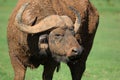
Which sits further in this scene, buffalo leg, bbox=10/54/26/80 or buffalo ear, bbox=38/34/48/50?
buffalo leg, bbox=10/54/26/80

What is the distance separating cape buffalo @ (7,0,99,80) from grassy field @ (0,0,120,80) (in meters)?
3.43

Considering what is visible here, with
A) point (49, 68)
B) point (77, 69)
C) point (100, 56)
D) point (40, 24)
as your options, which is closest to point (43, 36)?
point (40, 24)

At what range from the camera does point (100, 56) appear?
2362 centimetres

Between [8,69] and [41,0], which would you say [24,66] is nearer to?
[41,0]

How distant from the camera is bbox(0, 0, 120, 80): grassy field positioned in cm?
1653

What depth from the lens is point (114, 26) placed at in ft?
128

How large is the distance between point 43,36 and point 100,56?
13.1m

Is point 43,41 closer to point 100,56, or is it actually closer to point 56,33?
point 56,33

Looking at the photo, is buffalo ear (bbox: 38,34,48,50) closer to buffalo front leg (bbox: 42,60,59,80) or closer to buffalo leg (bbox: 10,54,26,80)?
buffalo leg (bbox: 10,54,26,80)

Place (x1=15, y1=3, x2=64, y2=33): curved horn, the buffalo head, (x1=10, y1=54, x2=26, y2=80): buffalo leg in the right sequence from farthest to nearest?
(x1=10, y1=54, x2=26, y2=80): buffalo leg < (x1=15, y1=3, x2=64, y2=33): curved horn < the buffalo head

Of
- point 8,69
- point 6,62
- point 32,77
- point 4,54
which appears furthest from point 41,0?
point 4,54

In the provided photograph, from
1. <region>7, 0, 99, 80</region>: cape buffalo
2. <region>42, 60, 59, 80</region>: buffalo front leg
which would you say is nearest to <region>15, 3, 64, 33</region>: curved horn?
<region>7, 0, 99, 80</region>: cape buffalo

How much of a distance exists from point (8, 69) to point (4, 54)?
4.33 m

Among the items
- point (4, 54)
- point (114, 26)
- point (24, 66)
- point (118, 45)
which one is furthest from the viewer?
point (114, 26)
